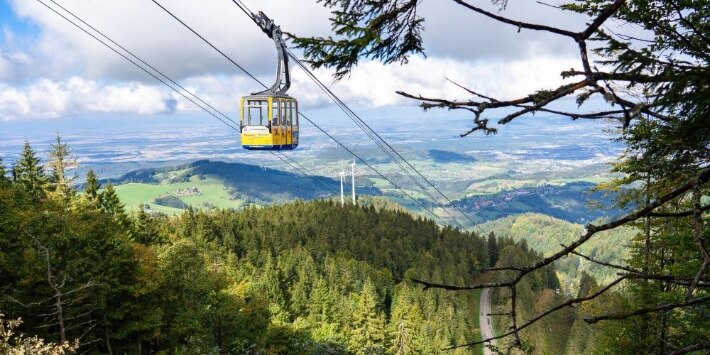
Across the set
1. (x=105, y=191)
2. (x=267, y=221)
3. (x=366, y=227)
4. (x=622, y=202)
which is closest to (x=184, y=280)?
(x=622, y=202)

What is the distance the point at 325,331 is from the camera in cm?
5306

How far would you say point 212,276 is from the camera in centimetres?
3047

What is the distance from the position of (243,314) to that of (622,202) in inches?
907

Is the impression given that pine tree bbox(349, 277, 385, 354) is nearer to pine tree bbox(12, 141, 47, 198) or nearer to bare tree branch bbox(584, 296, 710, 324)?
pine tree bbox(12, 141, 47, 198)

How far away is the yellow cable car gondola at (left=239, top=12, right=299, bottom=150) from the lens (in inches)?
833

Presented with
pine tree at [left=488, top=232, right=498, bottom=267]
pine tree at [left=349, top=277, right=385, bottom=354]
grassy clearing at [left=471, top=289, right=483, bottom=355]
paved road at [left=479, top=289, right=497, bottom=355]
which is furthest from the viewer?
pine tree at [left=488, top=232, right=498, bottom=267]

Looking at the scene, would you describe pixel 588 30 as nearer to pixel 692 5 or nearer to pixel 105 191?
pixel 692 5

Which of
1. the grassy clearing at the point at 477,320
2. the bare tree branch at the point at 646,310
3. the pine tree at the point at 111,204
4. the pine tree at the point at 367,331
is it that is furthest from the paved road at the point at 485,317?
the bare tree branch at the point at 646,310

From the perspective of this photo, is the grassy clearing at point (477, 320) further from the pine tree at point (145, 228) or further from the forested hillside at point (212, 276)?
the pine tree at point (145, 228)

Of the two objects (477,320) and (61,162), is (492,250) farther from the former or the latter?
(61,162)

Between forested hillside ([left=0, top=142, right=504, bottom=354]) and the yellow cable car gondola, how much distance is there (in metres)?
8.61

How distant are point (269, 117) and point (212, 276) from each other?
1406 centimetres

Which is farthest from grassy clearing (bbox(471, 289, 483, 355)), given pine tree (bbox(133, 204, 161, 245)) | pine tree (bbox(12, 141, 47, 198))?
pine tree (bbox(12, 141, 47, 198))

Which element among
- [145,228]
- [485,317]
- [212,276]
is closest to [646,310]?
[212,276]
